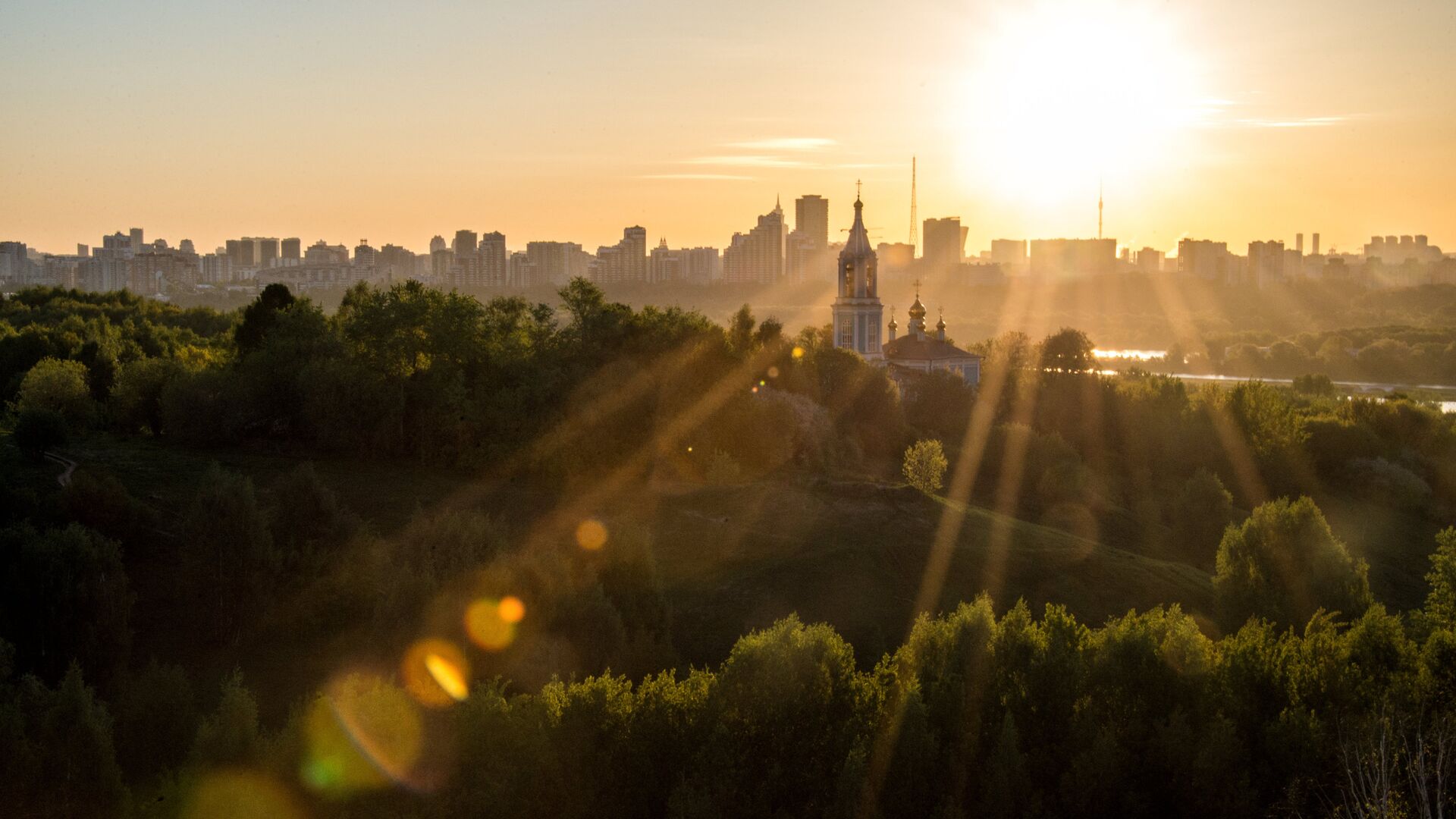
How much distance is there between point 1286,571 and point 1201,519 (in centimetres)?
1272

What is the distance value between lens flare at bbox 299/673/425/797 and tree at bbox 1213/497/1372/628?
16404 millimetres

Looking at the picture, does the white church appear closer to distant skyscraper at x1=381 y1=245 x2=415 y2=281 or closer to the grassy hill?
the grassy hill

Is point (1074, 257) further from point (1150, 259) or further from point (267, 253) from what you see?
point (267, 253)

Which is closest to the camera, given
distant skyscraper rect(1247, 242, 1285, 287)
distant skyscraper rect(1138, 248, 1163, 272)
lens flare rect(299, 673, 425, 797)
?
lens flare rect(299, 673, 425, 797)

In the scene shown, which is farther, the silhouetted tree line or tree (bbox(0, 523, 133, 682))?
tree (bbox(0, 523, 133, 682))

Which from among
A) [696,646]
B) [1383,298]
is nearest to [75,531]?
[696,646]

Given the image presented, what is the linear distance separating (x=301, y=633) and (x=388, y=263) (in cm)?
11647

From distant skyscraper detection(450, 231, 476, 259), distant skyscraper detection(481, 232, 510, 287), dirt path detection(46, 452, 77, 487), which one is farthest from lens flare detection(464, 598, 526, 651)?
distant skyscraper detection(450, 231, 476, 259)

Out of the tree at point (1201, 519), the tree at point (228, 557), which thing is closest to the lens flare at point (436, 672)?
the tree at point (228, 557)

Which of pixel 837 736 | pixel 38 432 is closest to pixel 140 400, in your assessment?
pixel 38 432

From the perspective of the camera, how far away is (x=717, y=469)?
29.7m

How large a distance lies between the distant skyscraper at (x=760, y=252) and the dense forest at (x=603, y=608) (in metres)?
54.3

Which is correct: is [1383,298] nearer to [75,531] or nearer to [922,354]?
[922,354]

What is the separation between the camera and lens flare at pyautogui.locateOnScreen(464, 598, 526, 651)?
17.9 meters
